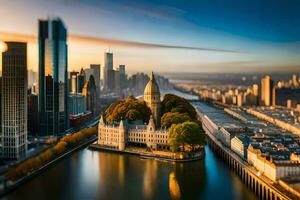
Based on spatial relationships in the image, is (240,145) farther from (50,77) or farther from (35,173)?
(50,77)

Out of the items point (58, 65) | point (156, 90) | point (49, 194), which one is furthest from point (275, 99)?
point (49, 194)

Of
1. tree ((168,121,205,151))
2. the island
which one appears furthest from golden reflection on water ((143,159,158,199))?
tree ((168,121,205,151))

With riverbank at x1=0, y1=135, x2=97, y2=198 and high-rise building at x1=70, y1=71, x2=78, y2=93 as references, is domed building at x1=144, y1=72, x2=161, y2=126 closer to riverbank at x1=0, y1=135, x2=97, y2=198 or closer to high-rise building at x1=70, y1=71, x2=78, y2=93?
riverbank at x1=0, y1=135, x2=97, y2=198

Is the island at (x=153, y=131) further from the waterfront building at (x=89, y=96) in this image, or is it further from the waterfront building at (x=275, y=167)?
the waterfront building at (x=89, y=96)

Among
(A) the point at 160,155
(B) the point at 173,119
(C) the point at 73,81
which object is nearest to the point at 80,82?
(C) the point at 73,81

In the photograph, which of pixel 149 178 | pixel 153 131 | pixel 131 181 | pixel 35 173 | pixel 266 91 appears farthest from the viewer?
pixel 266 91

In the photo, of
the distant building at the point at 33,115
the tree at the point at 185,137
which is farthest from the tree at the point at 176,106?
the distant building at the point at 33,115
